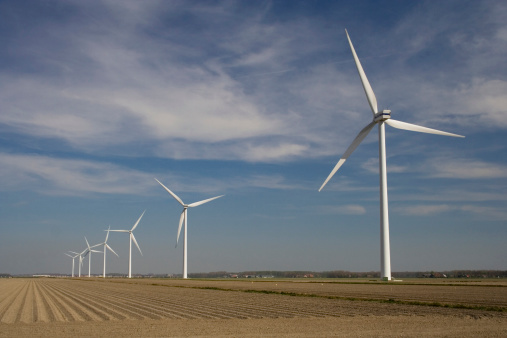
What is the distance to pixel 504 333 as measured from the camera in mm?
20500

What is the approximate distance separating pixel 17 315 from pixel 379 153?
54.4 metres

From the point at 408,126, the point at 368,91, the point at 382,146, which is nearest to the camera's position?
the point at 382,146

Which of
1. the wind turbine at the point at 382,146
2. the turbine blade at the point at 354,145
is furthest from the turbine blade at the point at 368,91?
the turbine blade at the point at 354,145

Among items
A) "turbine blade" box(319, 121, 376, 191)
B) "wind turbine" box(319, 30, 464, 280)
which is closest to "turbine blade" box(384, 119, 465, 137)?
"wind turbine" box(319, 30, 464, 280)

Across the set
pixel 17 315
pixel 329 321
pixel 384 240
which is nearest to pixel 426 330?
pixel 329 321

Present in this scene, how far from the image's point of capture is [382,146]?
72125 mm

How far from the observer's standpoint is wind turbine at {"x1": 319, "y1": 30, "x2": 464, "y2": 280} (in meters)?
68.7

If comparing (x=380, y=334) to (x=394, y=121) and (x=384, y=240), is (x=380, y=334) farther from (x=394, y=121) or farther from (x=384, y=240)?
(x=394, y=121)

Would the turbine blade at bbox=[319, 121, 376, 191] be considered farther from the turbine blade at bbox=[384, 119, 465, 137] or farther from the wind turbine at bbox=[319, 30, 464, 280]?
the turbine blade at bbox=[384, 119, 465, 137]

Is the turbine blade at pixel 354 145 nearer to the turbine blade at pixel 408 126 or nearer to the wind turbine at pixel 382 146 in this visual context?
the wind turbine at pixel 382 146

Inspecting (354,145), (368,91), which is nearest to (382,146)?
(354,145)

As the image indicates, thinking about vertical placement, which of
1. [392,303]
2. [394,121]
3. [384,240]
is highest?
[394,121]

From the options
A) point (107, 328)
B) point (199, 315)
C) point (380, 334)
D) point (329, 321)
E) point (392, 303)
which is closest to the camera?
point (380, 334)

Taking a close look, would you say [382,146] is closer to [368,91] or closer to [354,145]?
[354,145]
